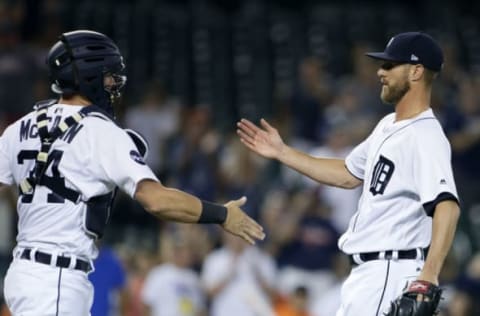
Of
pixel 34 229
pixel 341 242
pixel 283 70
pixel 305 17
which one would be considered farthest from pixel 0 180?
pixel 305 17

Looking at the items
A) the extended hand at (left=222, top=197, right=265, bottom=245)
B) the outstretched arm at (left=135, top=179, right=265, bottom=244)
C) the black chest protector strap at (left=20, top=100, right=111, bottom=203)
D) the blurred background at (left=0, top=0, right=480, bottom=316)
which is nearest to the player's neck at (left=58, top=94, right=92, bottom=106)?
the black chest protector strap at (left=20, top=100, right=111, bottom=203)

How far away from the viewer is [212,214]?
20.8 ft

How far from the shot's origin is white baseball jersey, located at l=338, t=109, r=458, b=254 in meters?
6.52

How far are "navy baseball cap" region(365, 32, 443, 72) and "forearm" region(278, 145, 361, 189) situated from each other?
81 cm

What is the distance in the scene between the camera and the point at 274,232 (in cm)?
1215

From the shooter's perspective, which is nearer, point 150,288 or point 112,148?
point 112,148

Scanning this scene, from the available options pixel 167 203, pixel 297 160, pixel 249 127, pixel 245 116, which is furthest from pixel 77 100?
pixel 245 116

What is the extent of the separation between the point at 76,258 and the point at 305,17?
35.4ft

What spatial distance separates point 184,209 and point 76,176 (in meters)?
0.52

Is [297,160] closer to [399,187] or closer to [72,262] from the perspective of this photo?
[399,187]

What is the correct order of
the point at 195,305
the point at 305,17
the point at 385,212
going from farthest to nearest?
the point at 305,17 < the point at 195,305 < the point at 385,212

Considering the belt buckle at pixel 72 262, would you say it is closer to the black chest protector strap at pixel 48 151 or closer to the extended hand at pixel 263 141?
the black chest protector strap at pixel 48 151

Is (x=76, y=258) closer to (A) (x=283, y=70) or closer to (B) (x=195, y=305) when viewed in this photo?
(B) (x=195, y=305)

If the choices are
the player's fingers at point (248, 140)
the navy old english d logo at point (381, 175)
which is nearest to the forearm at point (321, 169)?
the player's fingers at point (248, 140)
